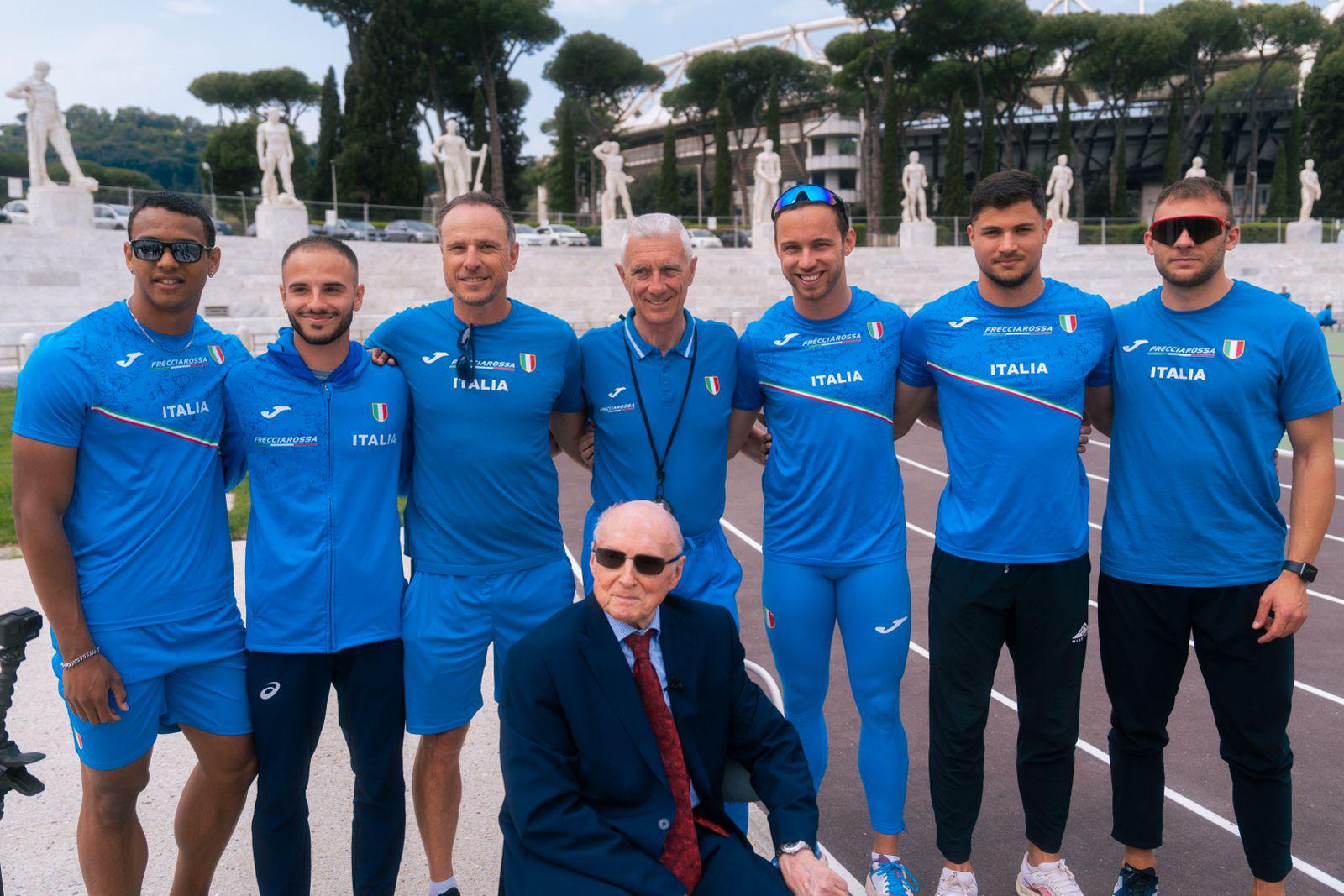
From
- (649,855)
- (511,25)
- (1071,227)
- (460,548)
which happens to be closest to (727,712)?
(649,855)

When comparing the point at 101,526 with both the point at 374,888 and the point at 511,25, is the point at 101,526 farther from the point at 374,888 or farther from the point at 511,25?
the point at 511,25

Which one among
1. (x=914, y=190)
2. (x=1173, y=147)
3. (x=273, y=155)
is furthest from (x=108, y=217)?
(x=1173, y=147)

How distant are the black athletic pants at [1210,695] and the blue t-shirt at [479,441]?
1878 mm

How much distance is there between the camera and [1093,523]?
28.9ft

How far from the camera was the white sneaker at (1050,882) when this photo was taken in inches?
123

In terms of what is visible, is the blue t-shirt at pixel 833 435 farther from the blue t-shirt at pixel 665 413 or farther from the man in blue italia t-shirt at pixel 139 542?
the man in blue italia t-shirt at pixel 139 542

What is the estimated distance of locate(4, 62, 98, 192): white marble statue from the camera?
19.6 meters

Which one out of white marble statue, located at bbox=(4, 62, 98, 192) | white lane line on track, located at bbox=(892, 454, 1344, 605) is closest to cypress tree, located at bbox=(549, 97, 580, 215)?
white marble statue, located at bbox=(4, 62, 98, 192)

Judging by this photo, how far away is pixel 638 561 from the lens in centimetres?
243

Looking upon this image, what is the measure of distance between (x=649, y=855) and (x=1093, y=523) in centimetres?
758

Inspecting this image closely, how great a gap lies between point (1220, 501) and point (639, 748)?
194cm

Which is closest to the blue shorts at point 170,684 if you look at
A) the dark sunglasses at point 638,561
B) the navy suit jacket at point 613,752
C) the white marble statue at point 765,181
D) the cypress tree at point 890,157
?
the navy suit jacket at point 613,752

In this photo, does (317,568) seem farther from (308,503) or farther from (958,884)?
(958,884)

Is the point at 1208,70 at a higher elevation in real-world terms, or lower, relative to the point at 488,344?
higher
